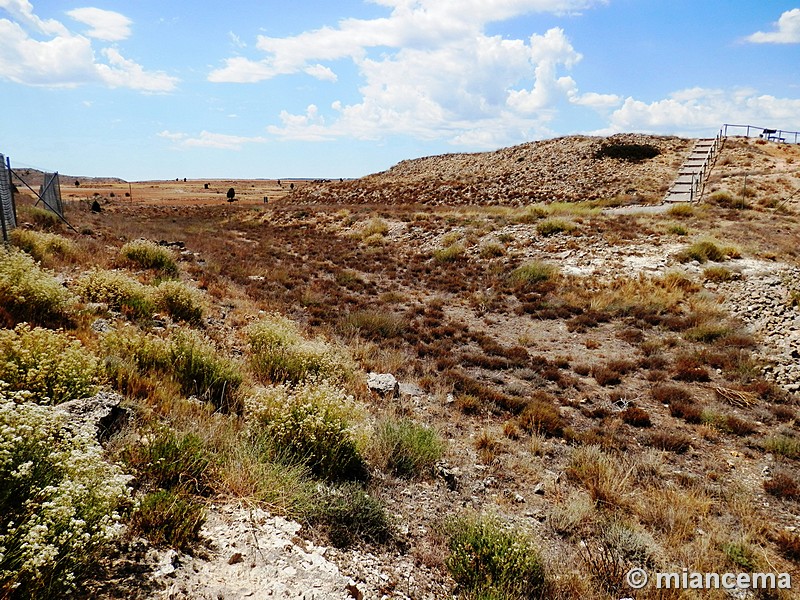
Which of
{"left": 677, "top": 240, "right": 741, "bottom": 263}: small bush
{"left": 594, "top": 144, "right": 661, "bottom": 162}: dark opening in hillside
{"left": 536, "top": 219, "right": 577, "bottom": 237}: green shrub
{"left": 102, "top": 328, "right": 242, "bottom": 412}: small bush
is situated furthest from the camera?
{"left": 594, "top": 144, "right": 661, "bottom": 162}: dark opening in hillside

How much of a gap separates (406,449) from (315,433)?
1.37m

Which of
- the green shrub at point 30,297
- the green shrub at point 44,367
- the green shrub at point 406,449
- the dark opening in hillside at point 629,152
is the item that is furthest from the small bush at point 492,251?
the dark opening in hillside at point 629,152

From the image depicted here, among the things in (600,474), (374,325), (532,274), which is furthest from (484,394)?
(532,274)

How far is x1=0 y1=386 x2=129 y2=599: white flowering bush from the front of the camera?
234cm

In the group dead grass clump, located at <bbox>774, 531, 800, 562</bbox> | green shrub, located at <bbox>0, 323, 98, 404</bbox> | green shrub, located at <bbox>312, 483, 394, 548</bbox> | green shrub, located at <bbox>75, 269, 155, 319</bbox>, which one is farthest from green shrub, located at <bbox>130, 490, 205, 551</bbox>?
green shrub, located at <bbox>75, 269, 155, 319</bbox>

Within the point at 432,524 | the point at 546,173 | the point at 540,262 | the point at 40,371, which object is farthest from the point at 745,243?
the point at 546,173

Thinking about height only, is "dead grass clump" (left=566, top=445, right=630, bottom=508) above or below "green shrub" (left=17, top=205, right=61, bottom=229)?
below

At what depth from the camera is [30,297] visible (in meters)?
6.53

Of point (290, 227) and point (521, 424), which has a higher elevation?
point (290, 227)

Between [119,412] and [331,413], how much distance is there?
83.8 inches

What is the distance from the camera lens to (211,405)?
5.42m

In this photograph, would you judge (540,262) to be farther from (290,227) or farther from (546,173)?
(546,173)

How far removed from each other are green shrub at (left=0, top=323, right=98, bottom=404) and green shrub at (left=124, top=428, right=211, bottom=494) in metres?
0.99

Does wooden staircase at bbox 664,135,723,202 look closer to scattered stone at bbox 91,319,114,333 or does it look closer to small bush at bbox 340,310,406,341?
small bush at bbox 340,310,406,341
